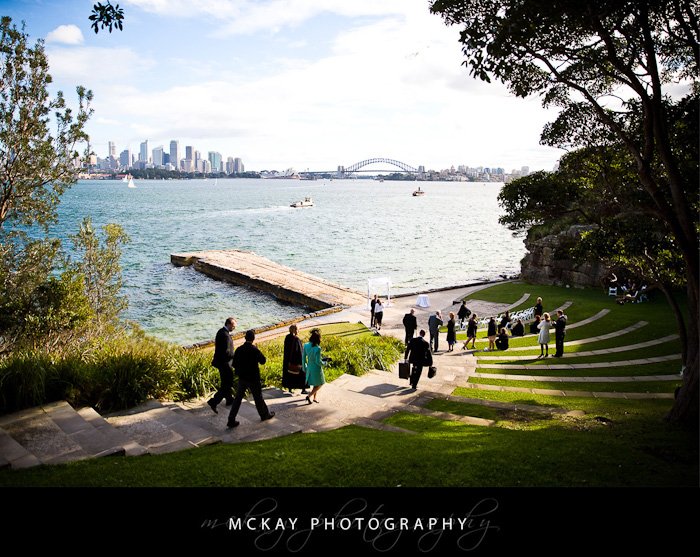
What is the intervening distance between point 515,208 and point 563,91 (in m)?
3.03

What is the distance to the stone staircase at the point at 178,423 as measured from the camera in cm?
688

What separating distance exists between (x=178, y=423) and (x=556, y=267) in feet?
93.0

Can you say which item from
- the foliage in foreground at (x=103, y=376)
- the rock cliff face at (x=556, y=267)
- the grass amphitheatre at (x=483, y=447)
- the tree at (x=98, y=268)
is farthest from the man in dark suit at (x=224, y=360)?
the rock cliff face at (x=556, y=267)

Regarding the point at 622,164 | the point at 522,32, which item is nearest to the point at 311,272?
the point at 622,164

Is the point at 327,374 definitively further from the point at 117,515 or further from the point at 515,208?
the point at 117,515

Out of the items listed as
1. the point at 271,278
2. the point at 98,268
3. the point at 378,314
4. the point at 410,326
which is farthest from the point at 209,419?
the point at 271,278

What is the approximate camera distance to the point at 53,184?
13.8 m

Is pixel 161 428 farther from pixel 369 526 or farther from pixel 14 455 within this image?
pixel 369 526

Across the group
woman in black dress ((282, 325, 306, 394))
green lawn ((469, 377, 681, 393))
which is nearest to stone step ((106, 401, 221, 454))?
woman in black dress ((282, 325, 306, 394))

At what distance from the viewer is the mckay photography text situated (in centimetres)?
432

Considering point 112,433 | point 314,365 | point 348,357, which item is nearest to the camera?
point 112,433

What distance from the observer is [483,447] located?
708 centimetres

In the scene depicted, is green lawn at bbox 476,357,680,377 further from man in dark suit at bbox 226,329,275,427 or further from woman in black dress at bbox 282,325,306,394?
man in dark suit at bbox 226,329,275,427

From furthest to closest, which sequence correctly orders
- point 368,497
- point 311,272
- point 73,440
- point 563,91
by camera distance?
point 311,272, point 563,91, point 73,440, point 368,497
